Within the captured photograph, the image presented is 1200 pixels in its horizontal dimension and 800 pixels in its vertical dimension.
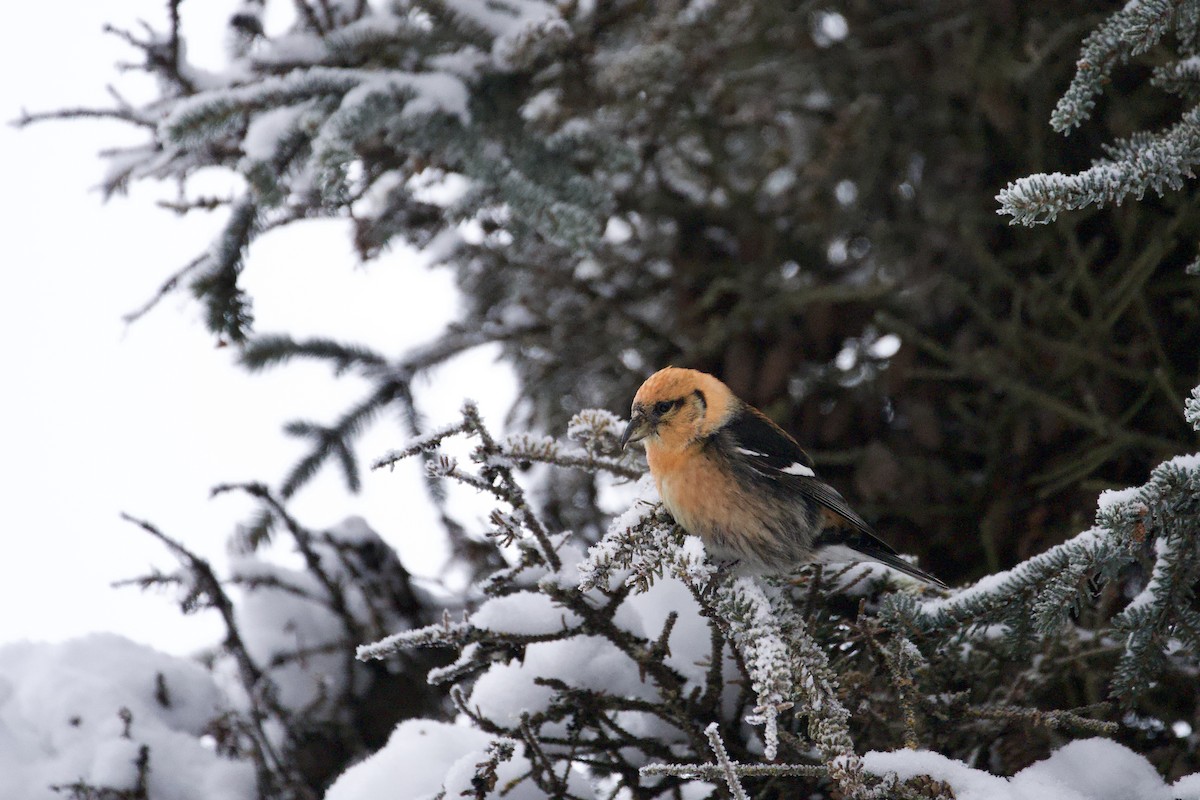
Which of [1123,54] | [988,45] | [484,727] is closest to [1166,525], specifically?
[1123,54]

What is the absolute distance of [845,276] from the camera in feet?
13.1

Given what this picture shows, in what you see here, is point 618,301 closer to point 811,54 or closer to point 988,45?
point 811,54

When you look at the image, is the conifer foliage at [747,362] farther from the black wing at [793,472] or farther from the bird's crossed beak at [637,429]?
the black wing at [793,472]

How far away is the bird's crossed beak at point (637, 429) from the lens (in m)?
2.44

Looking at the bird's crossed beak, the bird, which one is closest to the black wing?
the bird

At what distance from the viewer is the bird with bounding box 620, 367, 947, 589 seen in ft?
7.79

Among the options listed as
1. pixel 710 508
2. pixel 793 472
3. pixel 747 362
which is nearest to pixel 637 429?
pixel 710 508

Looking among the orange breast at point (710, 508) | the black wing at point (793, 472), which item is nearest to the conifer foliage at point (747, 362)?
the orange breast at point (710, 508)

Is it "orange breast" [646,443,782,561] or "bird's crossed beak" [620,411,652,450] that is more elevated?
"bird's crossed beak" [620,411,652,450]

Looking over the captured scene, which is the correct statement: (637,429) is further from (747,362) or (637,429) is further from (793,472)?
(747,362)

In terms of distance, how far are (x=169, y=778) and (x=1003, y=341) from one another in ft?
9.87

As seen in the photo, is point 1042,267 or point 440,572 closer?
point 1042,267

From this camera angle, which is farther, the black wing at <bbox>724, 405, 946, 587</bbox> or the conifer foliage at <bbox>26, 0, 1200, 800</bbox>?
the black wing at <bbox>724, 405, 946, 587</bbox>

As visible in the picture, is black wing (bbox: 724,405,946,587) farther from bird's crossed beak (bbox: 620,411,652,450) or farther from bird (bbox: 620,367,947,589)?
bird's crossed beak (bbox: 620,411,652,450)
